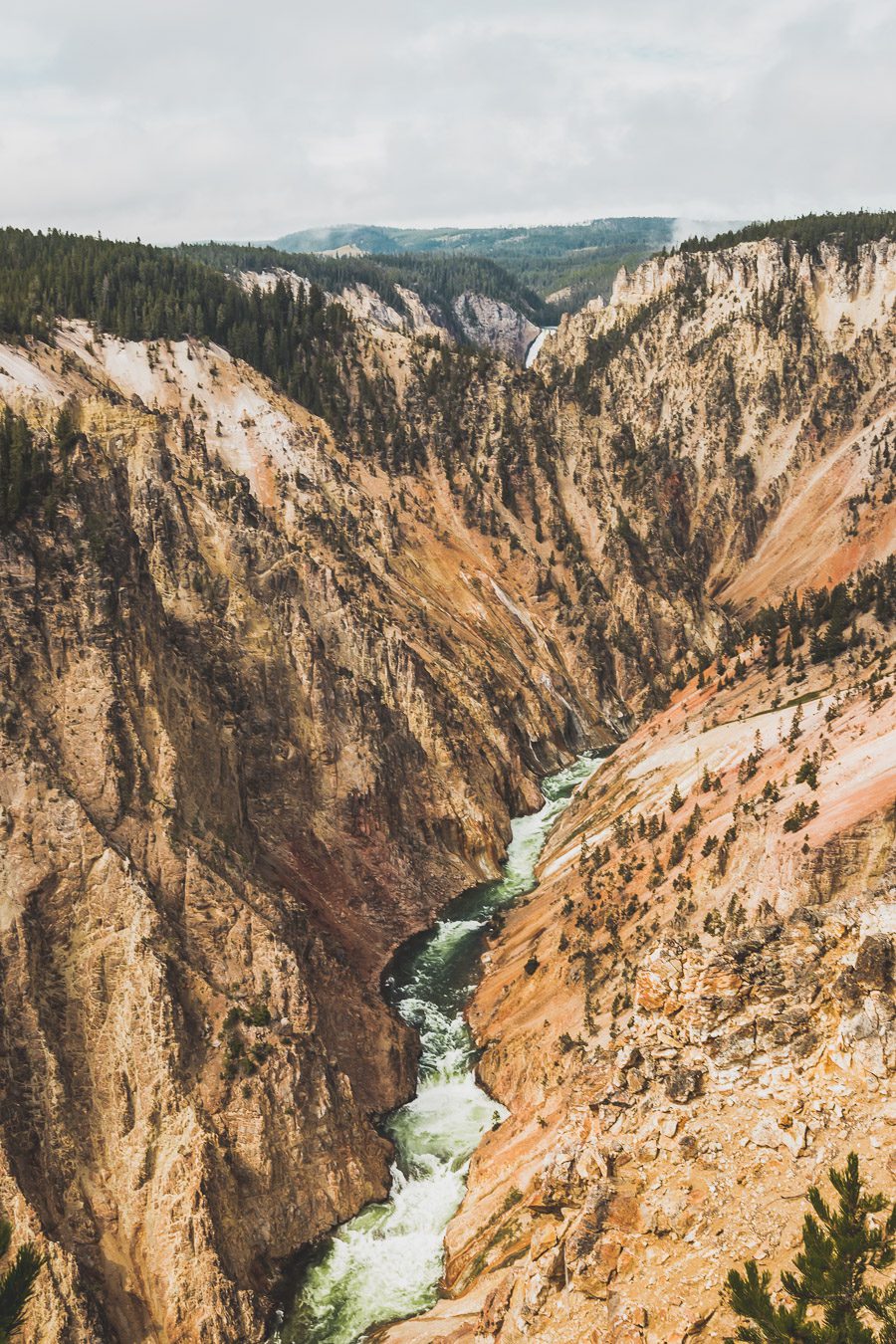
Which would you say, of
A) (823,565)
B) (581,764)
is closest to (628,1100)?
(581,764)

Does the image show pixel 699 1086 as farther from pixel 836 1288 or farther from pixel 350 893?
pixel 350 893

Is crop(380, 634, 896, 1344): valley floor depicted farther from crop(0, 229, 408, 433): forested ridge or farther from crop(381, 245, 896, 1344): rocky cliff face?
crop(0, 229, 408, 433): forested ridge

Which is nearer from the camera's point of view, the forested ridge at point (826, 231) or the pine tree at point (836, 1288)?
the pine tree at point (836, 1288)

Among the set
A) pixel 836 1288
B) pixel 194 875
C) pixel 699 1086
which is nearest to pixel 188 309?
pixel 194 875

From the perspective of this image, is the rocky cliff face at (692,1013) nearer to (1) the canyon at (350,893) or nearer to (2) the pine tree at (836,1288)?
(1) the canyon at (350,893)

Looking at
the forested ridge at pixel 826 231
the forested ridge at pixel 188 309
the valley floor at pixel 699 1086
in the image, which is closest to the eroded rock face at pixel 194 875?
the valley floor at pixel 699 1086

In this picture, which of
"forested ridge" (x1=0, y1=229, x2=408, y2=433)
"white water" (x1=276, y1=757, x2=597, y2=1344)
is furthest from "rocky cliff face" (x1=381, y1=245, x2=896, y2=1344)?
"forested ridge" (x1=0, y1=229, x2=408, y2=433)

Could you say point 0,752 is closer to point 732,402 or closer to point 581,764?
point 581,764

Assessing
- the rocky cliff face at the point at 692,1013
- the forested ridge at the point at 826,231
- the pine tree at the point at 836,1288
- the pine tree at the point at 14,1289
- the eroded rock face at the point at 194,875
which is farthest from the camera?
the forested ridge at the point at 826,231
